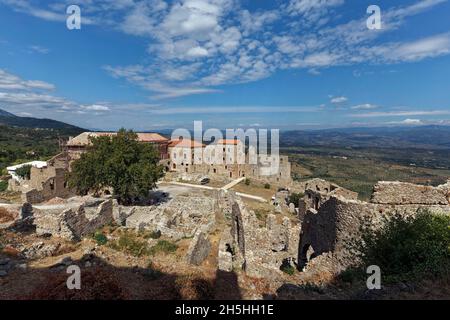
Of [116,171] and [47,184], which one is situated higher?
[116,171]

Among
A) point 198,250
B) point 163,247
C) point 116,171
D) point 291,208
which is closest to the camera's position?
point 198,250

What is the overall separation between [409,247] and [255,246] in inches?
248

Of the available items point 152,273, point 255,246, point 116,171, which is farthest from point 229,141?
point 152,273

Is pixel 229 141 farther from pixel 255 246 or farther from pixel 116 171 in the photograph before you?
pixel 255 246

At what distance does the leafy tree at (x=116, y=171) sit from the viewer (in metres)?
28.5

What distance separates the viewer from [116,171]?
28.6 metres

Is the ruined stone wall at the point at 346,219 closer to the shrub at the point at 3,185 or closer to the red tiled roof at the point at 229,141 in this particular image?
the shrub at the point at 3,185

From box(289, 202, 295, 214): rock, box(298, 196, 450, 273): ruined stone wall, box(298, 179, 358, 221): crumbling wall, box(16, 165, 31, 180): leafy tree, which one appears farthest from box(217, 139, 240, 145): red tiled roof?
box(298, 196, 450, 273): ruined stone wall

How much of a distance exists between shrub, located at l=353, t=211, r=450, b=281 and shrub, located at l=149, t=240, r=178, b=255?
9947 millimetres

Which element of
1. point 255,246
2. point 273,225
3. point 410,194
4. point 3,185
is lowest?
point 3,185

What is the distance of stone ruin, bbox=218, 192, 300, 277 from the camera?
12125 millimetres

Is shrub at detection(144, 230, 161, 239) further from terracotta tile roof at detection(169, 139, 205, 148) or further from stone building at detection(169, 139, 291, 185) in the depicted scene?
terracotta tile roof at detection(169, 139, 205, 148)

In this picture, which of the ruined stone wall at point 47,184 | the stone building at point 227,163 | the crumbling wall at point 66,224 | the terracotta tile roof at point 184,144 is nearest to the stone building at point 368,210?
the crumbling wall at point 66,224

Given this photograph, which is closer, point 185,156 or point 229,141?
point 185,156
